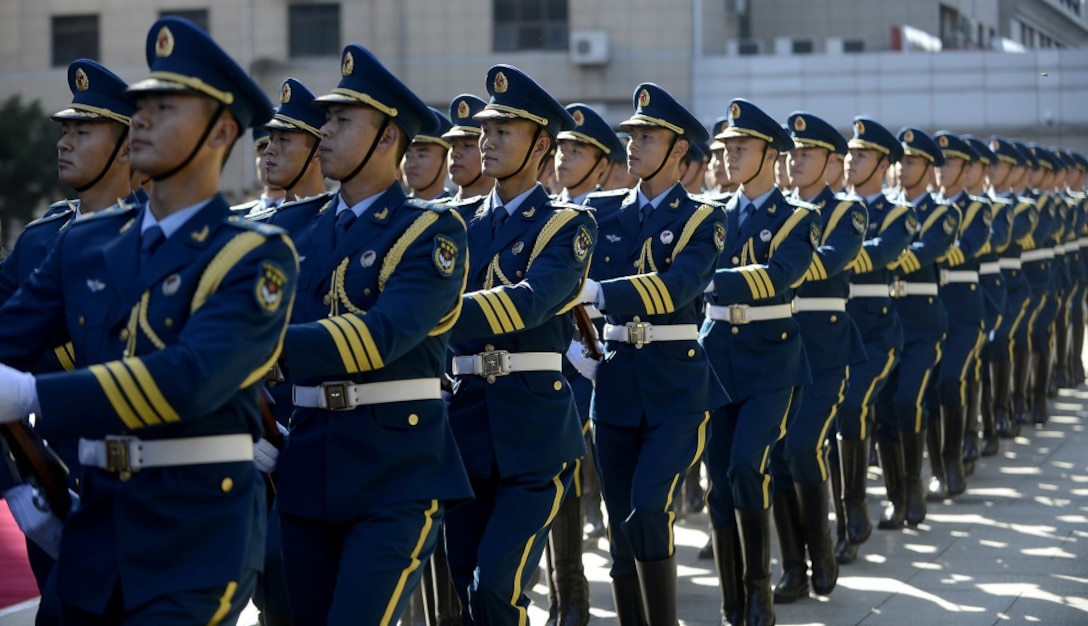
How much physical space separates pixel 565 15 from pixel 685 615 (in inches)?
1101

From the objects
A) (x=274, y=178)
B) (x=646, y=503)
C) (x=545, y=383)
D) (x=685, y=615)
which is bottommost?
(x=685, y=615)

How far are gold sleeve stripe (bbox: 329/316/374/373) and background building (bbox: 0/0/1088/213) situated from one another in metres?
29.4

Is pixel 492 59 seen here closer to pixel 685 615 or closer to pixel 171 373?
pixel 685 615

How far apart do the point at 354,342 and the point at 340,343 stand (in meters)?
0.04

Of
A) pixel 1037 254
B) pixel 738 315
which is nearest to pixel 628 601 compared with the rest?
pixel 738 315

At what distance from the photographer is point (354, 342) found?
4.89 meters

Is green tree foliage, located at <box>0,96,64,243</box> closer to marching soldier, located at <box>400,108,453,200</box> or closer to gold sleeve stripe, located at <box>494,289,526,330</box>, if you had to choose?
marching soldier, located at <box>400,108,453,200</box>

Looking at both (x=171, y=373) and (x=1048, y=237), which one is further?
(x=1048, y=237)

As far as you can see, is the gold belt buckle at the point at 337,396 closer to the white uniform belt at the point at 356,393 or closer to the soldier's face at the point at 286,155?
the white uniform belt at the point at 356,393

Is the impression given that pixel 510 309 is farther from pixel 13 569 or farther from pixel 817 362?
pixel 13 569

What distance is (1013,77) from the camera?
34531 mm

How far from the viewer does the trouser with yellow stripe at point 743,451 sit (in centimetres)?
781

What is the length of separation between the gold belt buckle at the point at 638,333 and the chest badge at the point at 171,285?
321cm

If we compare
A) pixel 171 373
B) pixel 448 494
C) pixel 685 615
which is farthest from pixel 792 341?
pixel 171 373
